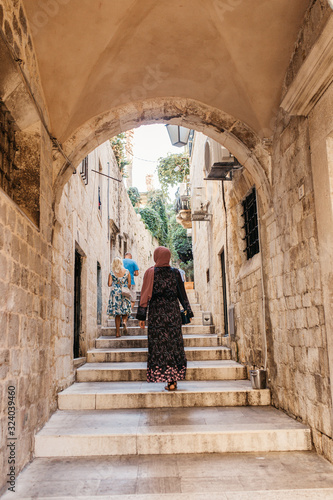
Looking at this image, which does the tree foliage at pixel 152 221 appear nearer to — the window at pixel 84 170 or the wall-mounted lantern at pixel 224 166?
the window at pixel 84 170

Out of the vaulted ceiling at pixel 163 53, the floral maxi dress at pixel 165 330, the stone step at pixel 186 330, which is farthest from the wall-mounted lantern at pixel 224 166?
the stone step at pixel 186 330

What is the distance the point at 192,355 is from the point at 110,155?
6291 mm

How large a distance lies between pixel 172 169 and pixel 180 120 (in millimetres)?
10136

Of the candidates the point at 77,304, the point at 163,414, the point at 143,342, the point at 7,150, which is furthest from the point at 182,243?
the point at 7,150

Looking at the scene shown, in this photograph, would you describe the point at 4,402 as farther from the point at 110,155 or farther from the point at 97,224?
the point at 110,155

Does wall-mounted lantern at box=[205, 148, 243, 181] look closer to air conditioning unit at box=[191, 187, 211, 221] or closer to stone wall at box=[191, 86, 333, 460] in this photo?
stone wall at box=[191, 86, 333, 460]

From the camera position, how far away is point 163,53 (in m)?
4.57

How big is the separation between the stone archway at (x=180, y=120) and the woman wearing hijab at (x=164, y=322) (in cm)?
139

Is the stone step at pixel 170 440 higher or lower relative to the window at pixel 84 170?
lower

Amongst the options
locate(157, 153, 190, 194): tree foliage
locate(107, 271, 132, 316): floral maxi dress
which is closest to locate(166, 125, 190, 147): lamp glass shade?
locate(107, 271, 132, 316): floral maxi dress

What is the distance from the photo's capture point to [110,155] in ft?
36.1

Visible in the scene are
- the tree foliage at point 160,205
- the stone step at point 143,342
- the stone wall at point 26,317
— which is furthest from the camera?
the tree foliage at point 160,205

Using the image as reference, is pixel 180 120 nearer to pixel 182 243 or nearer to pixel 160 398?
pixel 160 398

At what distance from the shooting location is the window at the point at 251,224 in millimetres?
5620
